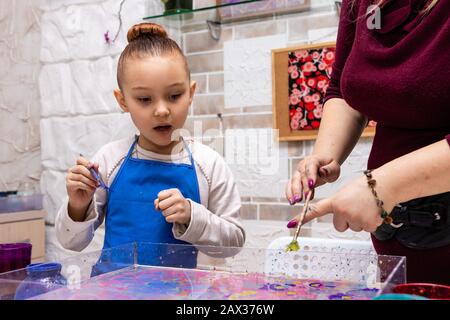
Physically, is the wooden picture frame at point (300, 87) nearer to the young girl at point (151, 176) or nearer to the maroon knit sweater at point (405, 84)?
the young girl at point (151, 176)

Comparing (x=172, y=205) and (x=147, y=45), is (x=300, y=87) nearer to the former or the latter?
(x=147, y=45)

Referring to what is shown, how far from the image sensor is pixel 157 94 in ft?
4.08

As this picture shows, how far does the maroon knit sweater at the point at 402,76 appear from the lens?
0.86 metres

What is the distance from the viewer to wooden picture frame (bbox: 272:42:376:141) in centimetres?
186

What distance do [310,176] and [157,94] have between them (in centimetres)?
46

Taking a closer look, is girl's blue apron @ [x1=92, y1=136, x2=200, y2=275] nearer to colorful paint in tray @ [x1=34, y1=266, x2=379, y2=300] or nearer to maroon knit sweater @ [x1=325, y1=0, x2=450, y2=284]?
colorful paint in tray @ [x1=34, y1=266, x2=379, y2=300]

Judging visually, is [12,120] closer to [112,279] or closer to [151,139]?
[151,139]

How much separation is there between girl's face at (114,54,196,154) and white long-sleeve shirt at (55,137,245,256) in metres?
0.09

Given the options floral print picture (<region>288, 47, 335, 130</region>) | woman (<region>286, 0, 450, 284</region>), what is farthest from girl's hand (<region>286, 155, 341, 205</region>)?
floral print picture (<region>288, 47, 335, 130</region>)

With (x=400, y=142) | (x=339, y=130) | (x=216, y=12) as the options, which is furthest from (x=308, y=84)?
(x=400, y=142)

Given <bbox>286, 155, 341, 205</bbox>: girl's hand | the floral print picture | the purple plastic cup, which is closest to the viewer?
<bbox>286, 155, 341, 205</bbox>: girl's hand

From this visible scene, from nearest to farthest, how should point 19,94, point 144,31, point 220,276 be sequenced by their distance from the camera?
1. point 220,276
2. point 144,31
3. point 19,94

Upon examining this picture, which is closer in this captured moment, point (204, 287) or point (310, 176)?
point (204, 287)

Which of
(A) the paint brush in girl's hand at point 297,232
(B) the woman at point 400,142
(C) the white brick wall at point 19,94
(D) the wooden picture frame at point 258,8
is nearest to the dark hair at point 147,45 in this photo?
(B) the woman at point 400,142
